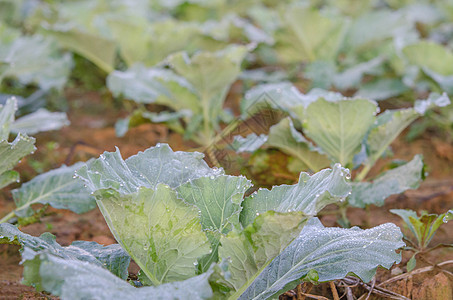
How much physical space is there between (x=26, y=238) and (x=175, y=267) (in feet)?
1.13

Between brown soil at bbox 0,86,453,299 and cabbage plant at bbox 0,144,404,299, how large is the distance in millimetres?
204

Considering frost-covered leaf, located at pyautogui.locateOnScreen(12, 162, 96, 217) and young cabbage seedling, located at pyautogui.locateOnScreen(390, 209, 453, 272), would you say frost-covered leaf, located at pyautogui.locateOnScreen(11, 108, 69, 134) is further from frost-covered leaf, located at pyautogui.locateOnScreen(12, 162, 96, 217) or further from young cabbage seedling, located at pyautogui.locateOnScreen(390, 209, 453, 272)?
young cabbage seedling, located at pyautogui.locateOnScreen(390, 209, 453, 272)

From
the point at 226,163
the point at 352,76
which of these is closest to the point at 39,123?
the point at 226,163

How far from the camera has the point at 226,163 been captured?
1812mm

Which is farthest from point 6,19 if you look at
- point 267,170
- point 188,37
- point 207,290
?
point 207,290

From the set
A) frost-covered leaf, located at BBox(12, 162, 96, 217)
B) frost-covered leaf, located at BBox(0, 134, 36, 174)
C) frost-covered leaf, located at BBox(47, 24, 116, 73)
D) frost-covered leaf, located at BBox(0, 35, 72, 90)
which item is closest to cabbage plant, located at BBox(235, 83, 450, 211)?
frost-covered leaf, located at BBox(12, 162, 96, 217)

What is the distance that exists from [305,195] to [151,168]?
39 cm

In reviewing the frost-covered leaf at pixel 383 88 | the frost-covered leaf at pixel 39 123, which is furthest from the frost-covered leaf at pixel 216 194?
the frost-covered leaf at pixel 383 88

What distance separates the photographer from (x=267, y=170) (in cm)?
187

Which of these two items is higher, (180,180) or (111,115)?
(180,180)

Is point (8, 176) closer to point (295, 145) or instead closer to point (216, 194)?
point (216, 194)

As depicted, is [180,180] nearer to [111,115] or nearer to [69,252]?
[69,252]

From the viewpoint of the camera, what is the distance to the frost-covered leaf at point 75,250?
115cm

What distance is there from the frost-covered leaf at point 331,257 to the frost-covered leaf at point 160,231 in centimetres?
17
